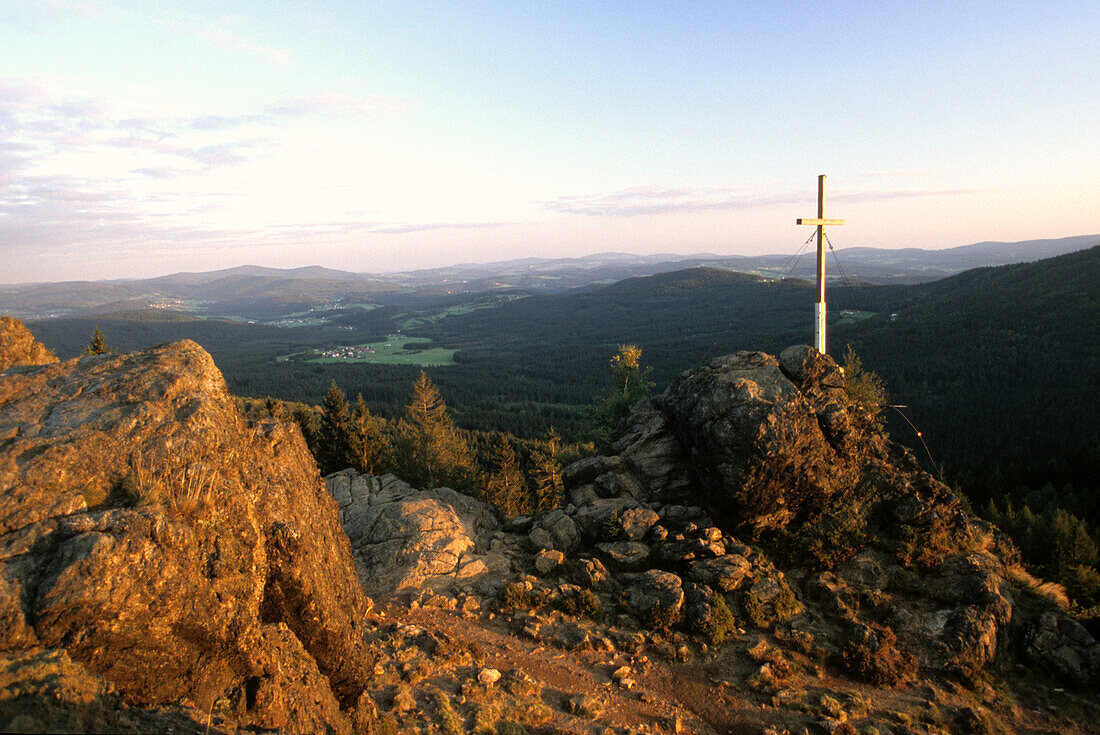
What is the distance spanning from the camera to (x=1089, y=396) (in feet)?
217

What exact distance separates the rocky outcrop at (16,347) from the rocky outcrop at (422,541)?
9995 mm

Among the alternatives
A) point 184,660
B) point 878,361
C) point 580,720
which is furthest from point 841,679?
point 878,361

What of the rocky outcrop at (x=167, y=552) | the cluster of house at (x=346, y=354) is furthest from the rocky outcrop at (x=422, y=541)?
the cluster of house at (x=346, y=354)

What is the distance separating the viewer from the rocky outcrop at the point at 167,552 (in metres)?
4.98

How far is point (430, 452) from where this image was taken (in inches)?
1419

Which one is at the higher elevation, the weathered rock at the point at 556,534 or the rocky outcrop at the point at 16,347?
the rocky outcrop at the point at 16,347

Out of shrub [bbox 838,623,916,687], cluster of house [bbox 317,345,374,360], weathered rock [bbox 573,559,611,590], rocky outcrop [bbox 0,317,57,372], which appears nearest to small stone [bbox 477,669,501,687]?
weathered rock [bbox 573,559,611,590]

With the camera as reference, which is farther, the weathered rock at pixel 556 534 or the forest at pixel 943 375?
the forest at pixel 943 375

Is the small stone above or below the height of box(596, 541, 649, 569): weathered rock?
below

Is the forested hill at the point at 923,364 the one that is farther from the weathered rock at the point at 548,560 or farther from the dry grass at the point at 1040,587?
the weathered rock at the point at 548,560

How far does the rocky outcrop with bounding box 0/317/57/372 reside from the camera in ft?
26.4

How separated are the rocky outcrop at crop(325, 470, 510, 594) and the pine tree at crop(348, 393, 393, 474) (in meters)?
14.1

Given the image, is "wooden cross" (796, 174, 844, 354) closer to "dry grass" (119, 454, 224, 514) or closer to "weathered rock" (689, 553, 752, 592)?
"weathered rock" (689, 553, 752, 592)

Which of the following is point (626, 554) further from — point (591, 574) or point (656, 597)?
point (656, 597)
